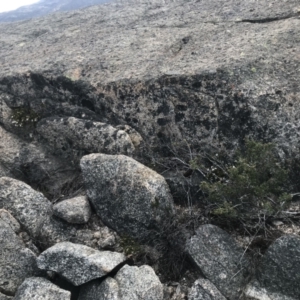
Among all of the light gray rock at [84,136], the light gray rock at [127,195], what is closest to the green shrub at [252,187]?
the light gray rock at [127,195]

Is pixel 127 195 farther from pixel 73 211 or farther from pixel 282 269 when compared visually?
pixel 282 269

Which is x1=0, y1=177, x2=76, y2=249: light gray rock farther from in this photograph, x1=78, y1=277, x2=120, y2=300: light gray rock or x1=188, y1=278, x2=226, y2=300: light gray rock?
x1=188, y1=278, x2=226, y2=300: light gray rock

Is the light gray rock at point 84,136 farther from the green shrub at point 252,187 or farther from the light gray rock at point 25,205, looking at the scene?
the green shrub at point 252,187

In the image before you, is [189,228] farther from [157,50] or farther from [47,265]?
[157,50]

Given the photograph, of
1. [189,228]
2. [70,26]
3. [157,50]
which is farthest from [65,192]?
[70,26]

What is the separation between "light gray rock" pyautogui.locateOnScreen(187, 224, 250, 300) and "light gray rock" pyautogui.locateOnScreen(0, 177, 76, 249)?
8.82 feet

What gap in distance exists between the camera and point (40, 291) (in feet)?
23.7

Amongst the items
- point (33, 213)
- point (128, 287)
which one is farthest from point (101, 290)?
point (33, 213)

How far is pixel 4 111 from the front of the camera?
1125 cm

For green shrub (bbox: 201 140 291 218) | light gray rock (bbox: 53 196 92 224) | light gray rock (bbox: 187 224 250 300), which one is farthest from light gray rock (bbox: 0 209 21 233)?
green shrub (bbox: 201 140 291 218)

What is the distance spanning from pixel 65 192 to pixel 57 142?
157 cm

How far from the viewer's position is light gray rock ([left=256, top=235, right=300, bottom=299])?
7051 millimetres

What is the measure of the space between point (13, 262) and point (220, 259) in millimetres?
4077

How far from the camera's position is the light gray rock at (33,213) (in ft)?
27.8
